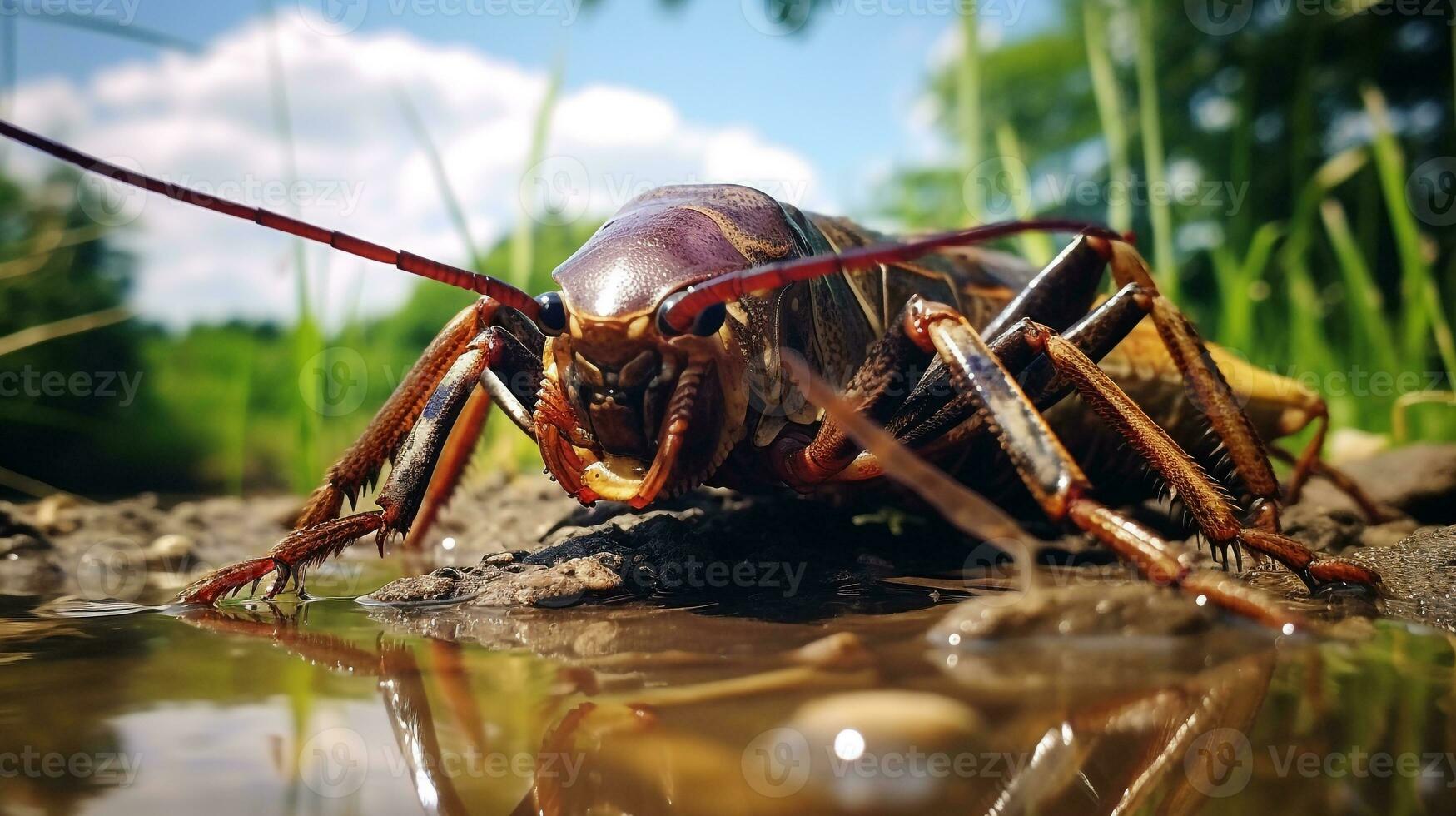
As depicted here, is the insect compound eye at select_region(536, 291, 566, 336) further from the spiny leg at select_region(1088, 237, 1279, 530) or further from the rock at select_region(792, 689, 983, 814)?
the spiny leg at select_region(1088, 237, 1279, 530)

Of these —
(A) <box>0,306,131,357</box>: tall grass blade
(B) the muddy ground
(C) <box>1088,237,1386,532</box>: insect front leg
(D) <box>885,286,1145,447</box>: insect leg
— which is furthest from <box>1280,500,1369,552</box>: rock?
(A) <box>0,306,131,357</box>: tall grass blade

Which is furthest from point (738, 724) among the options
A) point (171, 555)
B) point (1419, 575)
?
point (171, 555)

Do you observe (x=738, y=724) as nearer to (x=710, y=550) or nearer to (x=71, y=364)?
(x=710, y=550)

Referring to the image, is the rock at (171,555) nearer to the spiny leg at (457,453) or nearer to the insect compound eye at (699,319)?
the spiny leg at (457,453)

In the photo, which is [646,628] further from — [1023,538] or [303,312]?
[303,312]

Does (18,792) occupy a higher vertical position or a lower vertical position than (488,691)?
higher

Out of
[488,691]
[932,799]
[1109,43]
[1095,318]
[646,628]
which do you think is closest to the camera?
[932,799]

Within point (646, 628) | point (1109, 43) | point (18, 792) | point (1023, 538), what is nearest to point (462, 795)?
point (18, 792)
